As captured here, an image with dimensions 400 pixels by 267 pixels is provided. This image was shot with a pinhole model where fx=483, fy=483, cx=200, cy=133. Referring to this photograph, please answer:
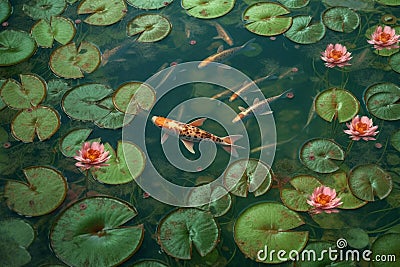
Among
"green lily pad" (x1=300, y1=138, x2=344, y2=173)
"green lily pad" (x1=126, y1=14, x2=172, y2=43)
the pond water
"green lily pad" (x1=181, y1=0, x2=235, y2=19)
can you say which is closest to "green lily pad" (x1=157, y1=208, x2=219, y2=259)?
the pond water

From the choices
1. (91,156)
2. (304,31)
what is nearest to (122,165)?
(91,156)

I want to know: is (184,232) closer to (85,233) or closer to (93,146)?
(85,233)

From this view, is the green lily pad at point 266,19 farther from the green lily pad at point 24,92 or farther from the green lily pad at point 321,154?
the green lily pad at point 24,92

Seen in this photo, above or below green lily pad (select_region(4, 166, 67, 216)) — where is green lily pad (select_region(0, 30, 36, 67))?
above

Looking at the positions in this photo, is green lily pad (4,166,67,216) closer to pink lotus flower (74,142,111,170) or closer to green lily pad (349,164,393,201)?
pink lotus flower (74,142,111,170)

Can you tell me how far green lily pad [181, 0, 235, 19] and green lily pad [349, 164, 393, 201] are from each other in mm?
1322

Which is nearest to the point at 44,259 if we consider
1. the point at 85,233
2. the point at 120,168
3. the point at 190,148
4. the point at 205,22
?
the point at 85,233

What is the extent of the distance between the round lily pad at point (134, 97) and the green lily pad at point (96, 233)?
544 millimetres

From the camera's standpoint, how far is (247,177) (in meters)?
2.28

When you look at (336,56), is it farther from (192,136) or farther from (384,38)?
(192,136)

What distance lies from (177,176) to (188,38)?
0.98 metres

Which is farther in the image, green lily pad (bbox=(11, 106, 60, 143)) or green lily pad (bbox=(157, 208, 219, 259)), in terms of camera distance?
green lily pad (bbox=(11, 106, 60, 143))

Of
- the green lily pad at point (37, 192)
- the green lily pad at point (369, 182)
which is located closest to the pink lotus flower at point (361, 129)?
the green lily pad at point (369, 182)

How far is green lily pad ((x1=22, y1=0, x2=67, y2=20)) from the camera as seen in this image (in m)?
3.06
